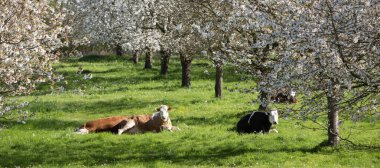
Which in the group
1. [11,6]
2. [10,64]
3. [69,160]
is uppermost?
[11,6]

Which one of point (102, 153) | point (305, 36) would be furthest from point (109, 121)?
point (305, 36)

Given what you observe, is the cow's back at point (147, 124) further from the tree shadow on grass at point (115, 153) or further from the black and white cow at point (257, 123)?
the black and white cow at point (257, 123)

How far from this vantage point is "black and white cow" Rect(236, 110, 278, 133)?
21.2 metres

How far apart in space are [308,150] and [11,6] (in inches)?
434

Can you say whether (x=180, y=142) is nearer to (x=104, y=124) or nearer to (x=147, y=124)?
(x=147, y=124)

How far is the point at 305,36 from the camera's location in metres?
9.35

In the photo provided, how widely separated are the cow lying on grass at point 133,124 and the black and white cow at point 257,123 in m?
2.80

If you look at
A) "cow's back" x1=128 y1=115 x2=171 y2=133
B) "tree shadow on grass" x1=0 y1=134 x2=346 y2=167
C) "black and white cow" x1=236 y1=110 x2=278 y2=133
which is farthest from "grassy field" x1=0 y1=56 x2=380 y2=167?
"cow's back" x1=128 y1=115 x2=171 y2=133

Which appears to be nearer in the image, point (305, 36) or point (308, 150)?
point (305, 36)

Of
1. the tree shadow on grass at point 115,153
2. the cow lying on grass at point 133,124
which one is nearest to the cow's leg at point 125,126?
the cow lying on grass at point 133,124

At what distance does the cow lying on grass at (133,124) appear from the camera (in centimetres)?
2178

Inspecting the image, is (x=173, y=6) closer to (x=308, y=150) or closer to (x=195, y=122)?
(x=195, y=122)

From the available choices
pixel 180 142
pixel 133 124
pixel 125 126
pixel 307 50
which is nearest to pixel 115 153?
pixel 180 142

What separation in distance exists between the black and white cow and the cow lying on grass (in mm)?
2800
